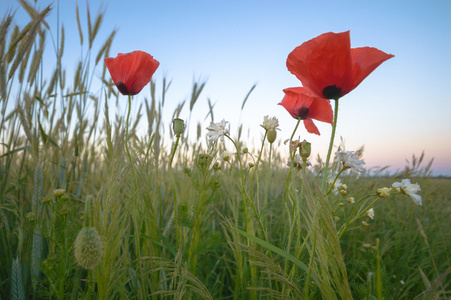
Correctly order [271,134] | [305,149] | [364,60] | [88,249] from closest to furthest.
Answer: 1. [88,249]
2. [364,60]
3. [305,149]
4. [271,134]

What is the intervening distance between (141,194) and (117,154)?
0.92 ft

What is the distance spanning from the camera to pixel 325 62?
70cm

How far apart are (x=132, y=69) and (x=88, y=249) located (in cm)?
68

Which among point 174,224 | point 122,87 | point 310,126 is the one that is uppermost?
point 122,87

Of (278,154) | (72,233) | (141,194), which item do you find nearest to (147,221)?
(141,194)

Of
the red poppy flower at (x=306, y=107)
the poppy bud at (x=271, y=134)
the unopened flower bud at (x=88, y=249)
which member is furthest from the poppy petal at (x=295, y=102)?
the unopened flower bud at (x=88, y=249)

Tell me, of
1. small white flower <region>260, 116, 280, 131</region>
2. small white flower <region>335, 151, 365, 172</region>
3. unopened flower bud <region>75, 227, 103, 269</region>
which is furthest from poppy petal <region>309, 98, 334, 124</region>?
unopened flower bud <region>75, 227, 103, 269</region>

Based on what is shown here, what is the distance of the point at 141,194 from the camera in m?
0.90

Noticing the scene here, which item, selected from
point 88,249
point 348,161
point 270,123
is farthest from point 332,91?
point 88,249

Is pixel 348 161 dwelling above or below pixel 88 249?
above

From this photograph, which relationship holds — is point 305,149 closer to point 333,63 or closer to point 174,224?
point 333,63

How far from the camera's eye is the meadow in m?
0.65

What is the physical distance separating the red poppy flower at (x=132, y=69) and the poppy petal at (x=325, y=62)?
0.52 metres

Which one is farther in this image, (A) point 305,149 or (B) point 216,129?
(B) point 216,129
